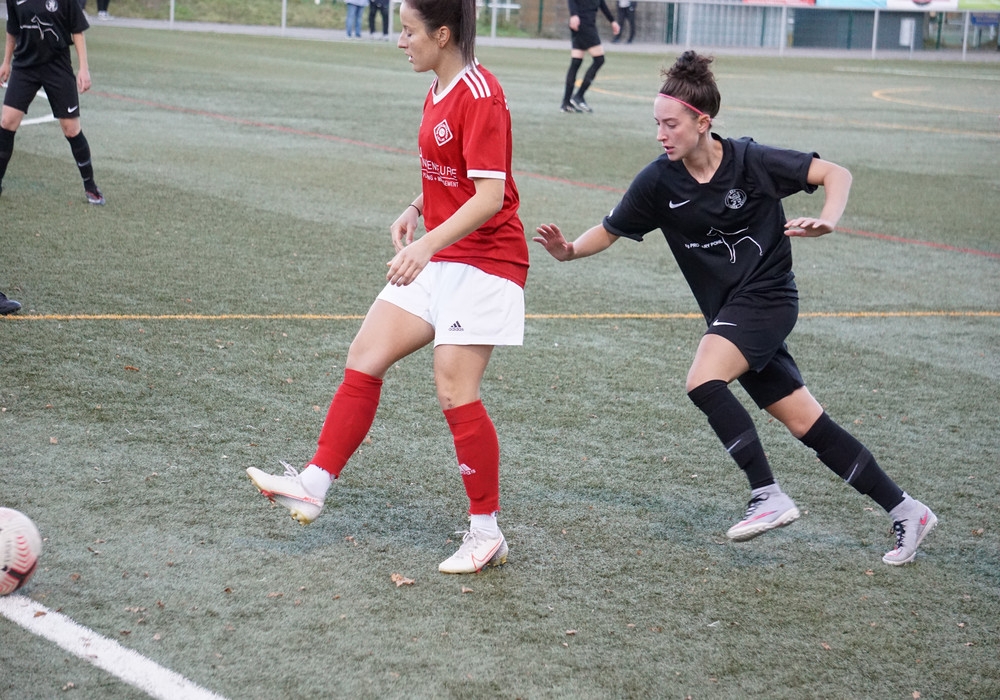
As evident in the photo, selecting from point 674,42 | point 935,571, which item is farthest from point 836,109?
point 674,42

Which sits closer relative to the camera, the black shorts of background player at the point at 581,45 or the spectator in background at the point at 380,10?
the black shorts of background player at the point at 581,45

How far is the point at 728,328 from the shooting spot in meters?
3.93

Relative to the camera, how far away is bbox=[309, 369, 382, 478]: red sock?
3750 mm

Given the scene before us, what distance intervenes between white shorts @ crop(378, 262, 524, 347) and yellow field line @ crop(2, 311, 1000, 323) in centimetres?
300

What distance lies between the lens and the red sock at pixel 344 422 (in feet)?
12.3

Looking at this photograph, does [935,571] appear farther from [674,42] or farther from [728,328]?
[674,42]

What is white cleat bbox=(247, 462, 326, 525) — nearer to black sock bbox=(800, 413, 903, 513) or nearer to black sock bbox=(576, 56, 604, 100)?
black sock bbox=(800, 413, 903, 513)

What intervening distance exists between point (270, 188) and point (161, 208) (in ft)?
4.69

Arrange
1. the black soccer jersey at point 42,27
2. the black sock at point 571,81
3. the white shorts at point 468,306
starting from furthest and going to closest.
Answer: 1. the black sock at point 571,81
2. the black soccer jersey at point 42,27
3. the white shorts at point 468,306

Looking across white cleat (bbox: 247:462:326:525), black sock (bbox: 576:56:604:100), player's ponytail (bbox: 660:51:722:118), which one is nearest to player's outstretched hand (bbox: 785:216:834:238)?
player's ponytail (bbox: 660:51:722:118)

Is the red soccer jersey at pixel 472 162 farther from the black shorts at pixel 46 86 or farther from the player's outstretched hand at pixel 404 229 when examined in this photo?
the black shorts at pixel 46 86

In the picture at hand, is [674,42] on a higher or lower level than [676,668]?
higher

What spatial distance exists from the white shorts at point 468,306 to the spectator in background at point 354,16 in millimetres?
30692

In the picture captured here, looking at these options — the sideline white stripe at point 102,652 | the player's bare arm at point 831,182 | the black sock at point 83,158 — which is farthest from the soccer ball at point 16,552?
the black sock at point 83,158
